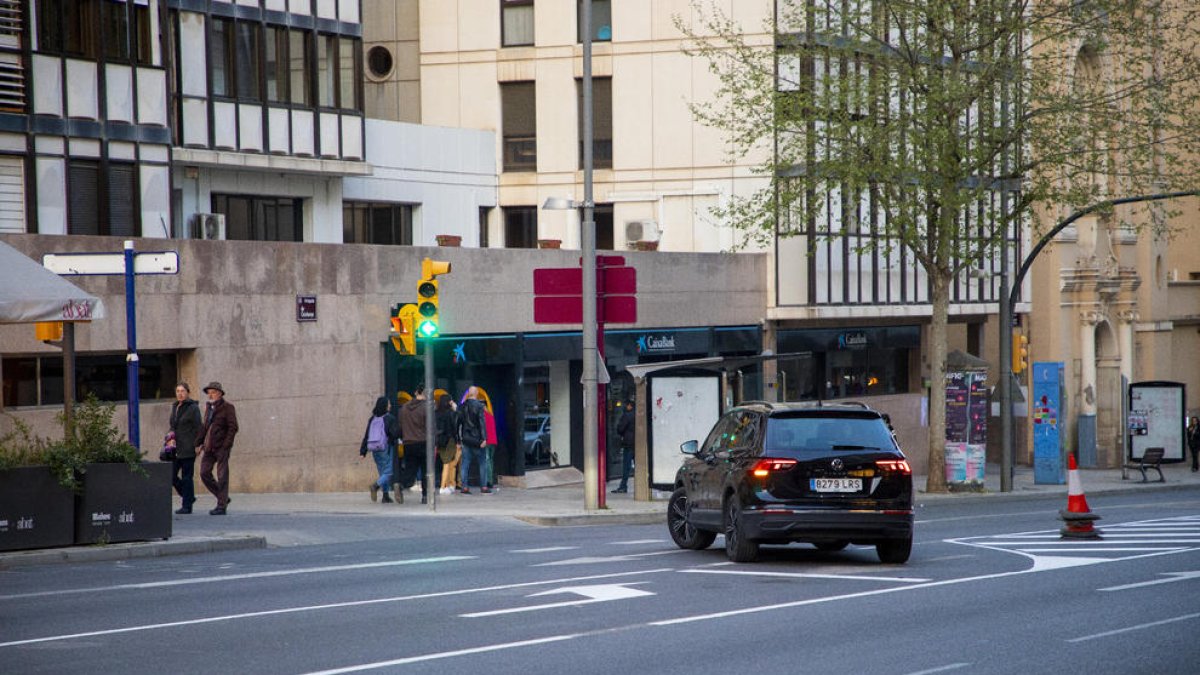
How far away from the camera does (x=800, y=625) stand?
1233cm

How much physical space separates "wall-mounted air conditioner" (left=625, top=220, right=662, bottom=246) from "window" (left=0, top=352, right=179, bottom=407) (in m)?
15.4

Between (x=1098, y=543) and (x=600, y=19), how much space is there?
24596mm

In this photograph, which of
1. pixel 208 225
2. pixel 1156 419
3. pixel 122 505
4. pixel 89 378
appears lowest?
pixel 1156 419

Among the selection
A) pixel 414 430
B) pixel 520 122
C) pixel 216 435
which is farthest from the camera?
pixel 520 122

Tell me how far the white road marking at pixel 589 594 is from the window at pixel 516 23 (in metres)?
28.5

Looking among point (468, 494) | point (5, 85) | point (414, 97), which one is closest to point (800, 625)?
point (468, 494)

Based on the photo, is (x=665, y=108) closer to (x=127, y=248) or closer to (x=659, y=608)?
(x=127, y=248)

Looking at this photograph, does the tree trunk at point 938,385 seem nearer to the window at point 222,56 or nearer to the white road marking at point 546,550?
the window at point 222,56

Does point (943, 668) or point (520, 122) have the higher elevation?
point (520, 122)

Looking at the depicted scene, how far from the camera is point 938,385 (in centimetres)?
3562

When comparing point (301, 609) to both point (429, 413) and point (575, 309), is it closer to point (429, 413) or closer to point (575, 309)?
point (429, 413)

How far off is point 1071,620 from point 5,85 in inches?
864

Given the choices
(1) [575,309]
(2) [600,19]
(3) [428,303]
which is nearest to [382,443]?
(3) [428,303]

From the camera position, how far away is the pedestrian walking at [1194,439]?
52419 millimetres
